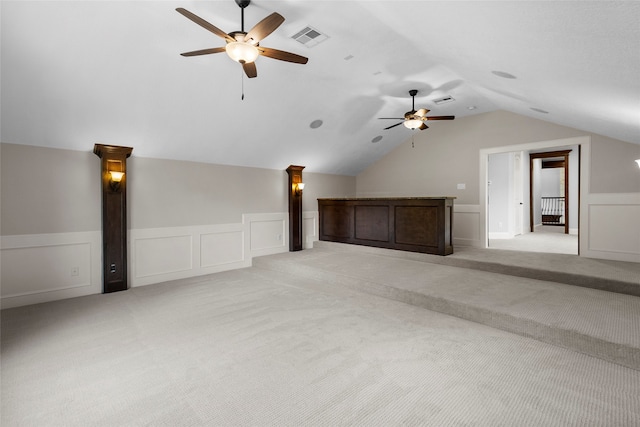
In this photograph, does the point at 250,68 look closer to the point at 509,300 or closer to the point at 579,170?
the point at 509,300

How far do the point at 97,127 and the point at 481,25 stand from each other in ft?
15.1

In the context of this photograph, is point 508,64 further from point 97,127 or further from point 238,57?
point 97,127

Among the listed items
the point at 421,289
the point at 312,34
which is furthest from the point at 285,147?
the point at 421,289

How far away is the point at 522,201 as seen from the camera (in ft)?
28.5

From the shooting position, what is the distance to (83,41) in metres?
3.00

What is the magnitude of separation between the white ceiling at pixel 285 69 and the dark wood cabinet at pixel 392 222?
6.42 ft

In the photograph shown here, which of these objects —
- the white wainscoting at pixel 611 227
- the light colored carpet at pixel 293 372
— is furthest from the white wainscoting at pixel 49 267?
the white wainscoting at pixel 611 227

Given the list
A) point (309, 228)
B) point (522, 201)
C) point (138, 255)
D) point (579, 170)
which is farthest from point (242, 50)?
point (522, 201)

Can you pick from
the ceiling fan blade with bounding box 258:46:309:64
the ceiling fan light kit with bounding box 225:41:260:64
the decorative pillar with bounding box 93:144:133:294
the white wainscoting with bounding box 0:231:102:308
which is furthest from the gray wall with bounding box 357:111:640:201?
the white wainscoting with bounding box 0:231:102:308

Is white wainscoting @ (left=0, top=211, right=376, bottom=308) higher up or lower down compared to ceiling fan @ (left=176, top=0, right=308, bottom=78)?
lower down

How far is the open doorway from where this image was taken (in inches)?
276

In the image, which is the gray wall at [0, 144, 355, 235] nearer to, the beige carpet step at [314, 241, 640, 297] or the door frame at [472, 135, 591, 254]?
the beige carpet step at [314, 241, 640, 297]

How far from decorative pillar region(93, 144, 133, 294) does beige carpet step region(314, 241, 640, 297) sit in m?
4.51

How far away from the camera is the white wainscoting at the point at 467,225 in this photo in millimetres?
6453
